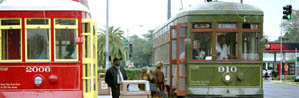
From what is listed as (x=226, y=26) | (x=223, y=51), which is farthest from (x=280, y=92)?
(x=226, y=26)

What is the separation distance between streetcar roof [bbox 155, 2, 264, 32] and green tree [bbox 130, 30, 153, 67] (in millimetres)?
89035

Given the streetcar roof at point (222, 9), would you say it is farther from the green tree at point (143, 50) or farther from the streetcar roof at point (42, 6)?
the green tree at point (143, 50)

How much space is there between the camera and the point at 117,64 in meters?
13.2

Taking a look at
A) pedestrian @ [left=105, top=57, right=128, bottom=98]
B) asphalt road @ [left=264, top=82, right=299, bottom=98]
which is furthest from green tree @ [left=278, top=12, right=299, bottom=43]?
pedestrian @ [left=105, top=57, right=128, bottom=98]

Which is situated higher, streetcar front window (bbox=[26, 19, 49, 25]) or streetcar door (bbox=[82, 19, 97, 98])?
streetcar front window (bbox=[26, 19, 49, 25])

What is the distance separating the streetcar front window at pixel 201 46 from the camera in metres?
14.9

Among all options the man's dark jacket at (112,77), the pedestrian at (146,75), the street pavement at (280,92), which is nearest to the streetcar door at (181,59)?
the pedestrian at (146,75)

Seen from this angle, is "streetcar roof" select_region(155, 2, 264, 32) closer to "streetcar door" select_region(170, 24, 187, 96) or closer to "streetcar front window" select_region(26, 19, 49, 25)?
"streetcar door" select_region(170, 24, 187, 96)

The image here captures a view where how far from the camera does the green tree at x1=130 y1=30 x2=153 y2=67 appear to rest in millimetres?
104875

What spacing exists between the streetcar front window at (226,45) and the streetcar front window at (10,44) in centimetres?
610

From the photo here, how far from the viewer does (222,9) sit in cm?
1491

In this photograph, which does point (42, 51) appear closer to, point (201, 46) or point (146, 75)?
point (146, 75)

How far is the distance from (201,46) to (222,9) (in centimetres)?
115

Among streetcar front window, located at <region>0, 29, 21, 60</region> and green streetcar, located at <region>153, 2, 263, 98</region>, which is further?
green streetcar, located at <region>153, 2, 263, 98</region>
